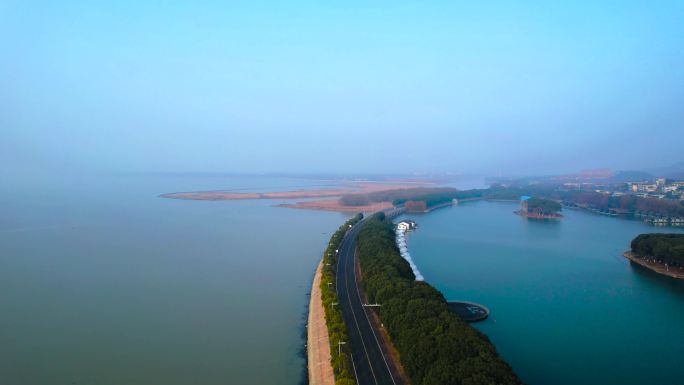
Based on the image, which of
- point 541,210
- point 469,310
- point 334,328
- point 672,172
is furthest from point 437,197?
point 672,172

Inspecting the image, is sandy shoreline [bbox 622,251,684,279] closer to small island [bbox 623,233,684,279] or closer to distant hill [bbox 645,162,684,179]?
small island [bbox 623,233,684,279]

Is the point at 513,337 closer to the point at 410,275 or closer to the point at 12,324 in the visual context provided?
the point at 410,275

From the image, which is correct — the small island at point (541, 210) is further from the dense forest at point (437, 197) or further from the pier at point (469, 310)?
the pier at point (469, 310)

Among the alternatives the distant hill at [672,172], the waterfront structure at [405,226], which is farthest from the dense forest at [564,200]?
the distant hill at [672,172]

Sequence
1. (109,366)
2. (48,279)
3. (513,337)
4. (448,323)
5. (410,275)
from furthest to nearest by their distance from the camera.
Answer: (48,279) < (410,275) < (513,337) < (109,366) < (448,323)

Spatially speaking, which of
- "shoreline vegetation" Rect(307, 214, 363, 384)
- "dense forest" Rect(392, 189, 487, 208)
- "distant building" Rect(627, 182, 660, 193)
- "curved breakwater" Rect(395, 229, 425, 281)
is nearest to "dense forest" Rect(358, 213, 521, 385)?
"shoreline vegetation" Rect(307, 214, 363, 384)

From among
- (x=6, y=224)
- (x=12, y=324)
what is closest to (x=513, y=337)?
(x=12, y=324)

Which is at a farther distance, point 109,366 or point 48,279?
point 48,279
